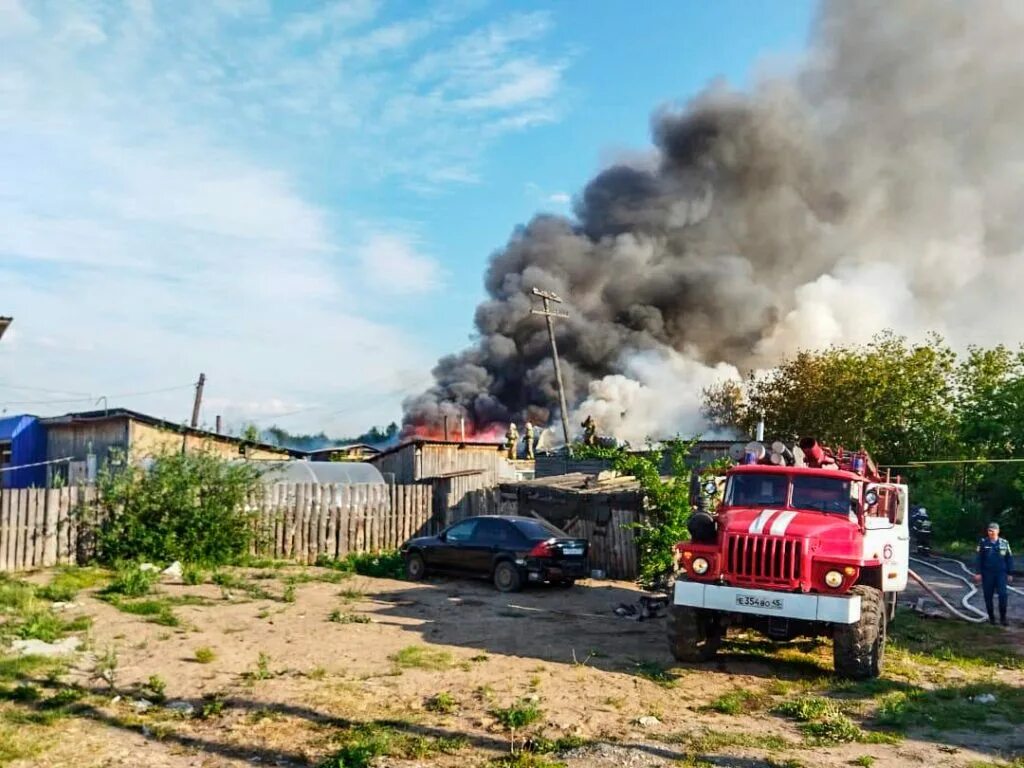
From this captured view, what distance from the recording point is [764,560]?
10.9 metres

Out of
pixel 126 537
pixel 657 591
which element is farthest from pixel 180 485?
pixel 657 591

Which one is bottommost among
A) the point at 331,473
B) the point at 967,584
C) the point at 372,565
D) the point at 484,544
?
the point at 967,584

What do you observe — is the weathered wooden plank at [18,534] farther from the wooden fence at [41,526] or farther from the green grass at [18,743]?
the green grass at [18,743]

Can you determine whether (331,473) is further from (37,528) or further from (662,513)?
(662,513)

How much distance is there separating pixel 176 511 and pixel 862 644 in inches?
552

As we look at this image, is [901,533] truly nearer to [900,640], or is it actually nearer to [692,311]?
[900,640]

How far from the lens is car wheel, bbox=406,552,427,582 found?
19344mm

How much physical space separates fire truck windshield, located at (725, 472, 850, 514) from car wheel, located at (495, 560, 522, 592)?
248 inches

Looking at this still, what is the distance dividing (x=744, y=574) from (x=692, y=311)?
5130 centimetres

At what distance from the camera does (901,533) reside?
43.2 feet

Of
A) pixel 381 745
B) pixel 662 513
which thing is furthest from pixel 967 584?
pixel 381 745

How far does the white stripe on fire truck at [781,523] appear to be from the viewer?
1103 centimetres

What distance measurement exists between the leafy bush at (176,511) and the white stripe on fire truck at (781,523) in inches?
491

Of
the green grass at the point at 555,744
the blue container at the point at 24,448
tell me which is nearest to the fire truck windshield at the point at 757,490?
the green grass at the point at 555,744
